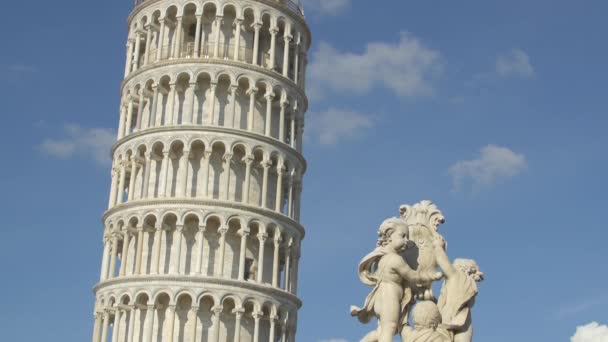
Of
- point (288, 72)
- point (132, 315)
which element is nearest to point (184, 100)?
point (288, 72)

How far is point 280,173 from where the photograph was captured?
182ft

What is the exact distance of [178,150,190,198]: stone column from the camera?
174 ft

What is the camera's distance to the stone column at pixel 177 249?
51812 millimetres

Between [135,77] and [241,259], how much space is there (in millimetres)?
13001

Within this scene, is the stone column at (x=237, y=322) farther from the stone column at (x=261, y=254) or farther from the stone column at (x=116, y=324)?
the stone column at (x=116, y=324)

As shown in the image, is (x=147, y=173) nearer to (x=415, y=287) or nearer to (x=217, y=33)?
(x=217, y=33)

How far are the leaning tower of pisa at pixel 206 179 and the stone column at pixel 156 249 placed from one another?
0.08 m

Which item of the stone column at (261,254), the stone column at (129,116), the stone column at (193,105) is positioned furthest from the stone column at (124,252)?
the stone column at (261,254)

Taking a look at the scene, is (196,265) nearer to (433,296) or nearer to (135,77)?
(135,77)

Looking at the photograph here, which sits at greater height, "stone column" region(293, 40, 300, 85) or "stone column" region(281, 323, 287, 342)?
"stone column" region(293, 40, 300, 85)

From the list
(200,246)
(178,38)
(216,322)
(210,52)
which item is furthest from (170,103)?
(216,322)

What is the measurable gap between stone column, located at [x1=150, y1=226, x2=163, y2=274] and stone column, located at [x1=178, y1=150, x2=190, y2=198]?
2325 mm

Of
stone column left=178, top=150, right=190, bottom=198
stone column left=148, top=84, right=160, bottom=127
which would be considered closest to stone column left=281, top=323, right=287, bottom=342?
stone column left=178, top=150, right=190, bottom=198

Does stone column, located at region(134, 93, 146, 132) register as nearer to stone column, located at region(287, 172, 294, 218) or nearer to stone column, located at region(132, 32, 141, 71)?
stone column, located at region(132, 32, 141, 71)
